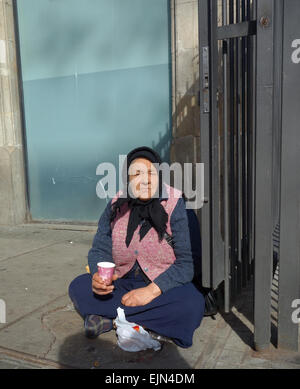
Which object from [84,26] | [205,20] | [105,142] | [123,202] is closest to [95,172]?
[105,142]

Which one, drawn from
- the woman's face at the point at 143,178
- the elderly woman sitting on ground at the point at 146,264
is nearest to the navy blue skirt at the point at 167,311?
the elderly woman sitting on ground at the point at 146,264

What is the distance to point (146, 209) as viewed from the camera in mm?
2719

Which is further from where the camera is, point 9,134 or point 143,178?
point 9,134

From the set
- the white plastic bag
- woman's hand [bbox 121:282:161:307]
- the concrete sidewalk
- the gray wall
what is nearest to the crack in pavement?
the concrete sidewalk

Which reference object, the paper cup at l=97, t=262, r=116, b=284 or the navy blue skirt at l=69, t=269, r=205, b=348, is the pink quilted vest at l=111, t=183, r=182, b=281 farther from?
the paper cup at l=97, t=262, r=116, b=284

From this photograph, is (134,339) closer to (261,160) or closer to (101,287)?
(101,287)

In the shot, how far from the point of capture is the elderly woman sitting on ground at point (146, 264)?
2.54m

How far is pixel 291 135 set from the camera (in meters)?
2.27

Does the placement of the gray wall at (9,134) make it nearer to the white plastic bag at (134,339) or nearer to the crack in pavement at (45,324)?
the crack in pavement at (45,324)

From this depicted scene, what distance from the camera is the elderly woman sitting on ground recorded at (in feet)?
8.34

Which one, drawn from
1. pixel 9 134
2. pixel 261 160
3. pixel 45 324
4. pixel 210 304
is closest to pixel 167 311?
pixel 210 304

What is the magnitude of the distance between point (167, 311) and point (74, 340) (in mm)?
687

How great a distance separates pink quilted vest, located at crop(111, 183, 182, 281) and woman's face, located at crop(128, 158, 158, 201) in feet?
0.45

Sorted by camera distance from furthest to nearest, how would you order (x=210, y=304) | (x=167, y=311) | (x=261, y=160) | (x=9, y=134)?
(x=9, y=134) → (x=210, y=304) → (x=167, y=311) → (x=261, y=160)
